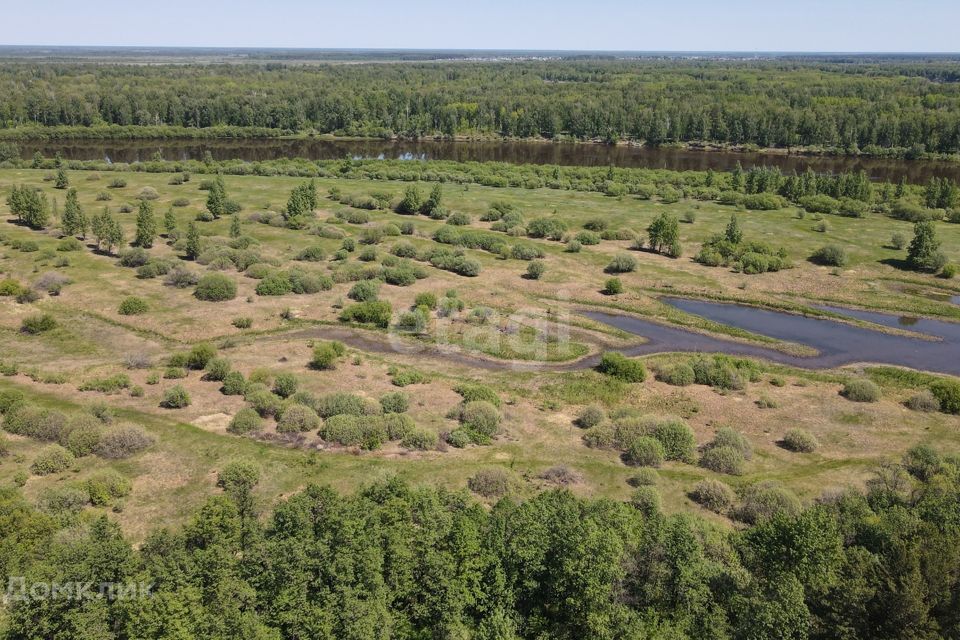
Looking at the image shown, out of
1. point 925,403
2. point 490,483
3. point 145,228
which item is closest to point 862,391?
point 925,403

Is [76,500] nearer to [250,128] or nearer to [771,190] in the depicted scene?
[771,190]

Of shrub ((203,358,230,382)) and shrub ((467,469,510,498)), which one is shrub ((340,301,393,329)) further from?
shrub ((467,469,510,498))

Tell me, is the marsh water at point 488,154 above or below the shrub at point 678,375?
above

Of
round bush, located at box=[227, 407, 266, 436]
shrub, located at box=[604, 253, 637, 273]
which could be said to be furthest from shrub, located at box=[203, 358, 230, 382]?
shrub, located at box=[604, 253, 637, 273]

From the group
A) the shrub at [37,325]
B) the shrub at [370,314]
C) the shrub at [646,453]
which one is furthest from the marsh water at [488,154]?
the shrub at [646,453]

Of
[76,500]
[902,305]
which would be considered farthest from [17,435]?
[902,305]

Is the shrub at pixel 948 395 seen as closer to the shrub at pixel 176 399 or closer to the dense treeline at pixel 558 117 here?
the shrub at pixel 176 399
